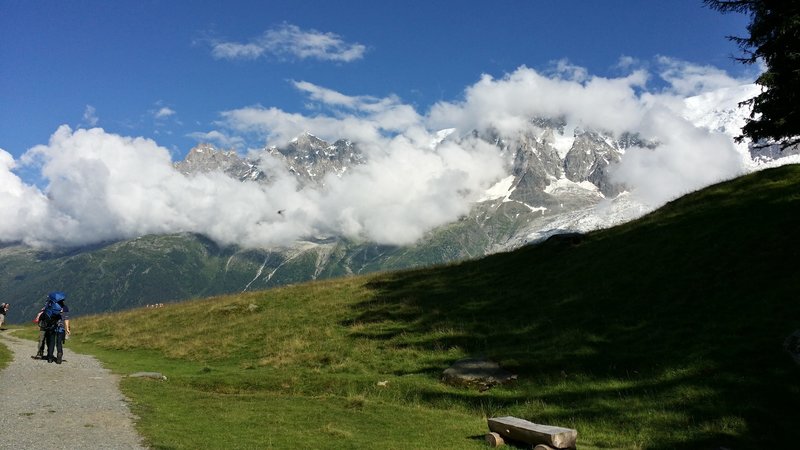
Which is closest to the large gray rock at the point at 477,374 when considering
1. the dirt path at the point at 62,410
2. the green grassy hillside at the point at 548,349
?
the green grassy hillside at the point at 548,349

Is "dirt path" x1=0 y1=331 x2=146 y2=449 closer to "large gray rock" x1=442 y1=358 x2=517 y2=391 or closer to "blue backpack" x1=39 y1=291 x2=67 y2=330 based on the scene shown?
"blue backpack" x1=39 y1=291 x2=67 y2=330

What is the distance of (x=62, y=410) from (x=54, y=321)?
46.5 ft

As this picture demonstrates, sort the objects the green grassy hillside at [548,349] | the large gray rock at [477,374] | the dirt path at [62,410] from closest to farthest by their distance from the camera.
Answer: the dirt path at [62,410]
the green grassy hillside at [548,349]
the large gray rock at [477,374]

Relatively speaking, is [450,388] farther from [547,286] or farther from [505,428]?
[547,286]

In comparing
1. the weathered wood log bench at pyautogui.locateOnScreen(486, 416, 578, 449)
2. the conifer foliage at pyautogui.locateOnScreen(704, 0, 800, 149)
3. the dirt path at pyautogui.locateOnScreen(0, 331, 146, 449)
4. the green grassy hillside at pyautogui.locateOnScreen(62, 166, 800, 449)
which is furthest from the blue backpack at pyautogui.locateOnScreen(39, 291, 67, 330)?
the conifer foliage at pyautogui.locateOnScreen(704, 0, 800, 149)

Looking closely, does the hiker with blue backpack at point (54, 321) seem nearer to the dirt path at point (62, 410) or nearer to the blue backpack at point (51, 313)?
the blue backpack at point (51, 313)

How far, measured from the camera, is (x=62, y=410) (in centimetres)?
1880

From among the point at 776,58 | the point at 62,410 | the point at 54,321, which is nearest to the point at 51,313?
the point at 54,321

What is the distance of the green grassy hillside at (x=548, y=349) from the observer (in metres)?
17.7

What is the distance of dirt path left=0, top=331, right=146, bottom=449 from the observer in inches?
594

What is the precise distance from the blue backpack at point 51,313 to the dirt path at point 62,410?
232cm

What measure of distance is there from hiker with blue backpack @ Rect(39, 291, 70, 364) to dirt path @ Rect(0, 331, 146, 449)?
6.71 feet

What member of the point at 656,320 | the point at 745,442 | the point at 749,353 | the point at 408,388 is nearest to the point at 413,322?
the point at 408,388

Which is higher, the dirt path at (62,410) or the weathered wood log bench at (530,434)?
the dirt path at (62,410)
